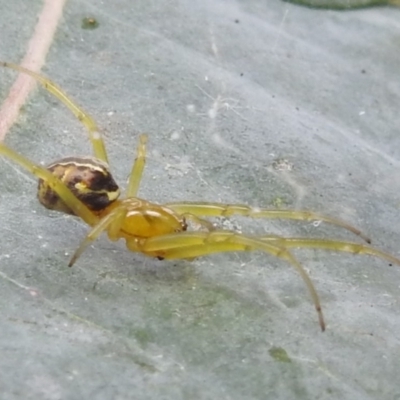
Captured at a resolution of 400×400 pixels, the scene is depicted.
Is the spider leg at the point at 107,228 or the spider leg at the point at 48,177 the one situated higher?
the spider leg at the point at 48,177

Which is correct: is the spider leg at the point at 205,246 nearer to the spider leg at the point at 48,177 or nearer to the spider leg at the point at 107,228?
the spider leg at the point at 107,228

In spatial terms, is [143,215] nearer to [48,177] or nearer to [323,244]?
[48,177]

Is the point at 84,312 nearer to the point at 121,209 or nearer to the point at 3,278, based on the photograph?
the point at 3,278

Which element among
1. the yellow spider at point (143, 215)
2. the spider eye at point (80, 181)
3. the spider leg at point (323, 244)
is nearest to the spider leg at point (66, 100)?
the yellow spider at point (143, 215)

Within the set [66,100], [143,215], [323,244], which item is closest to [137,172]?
[143,215]

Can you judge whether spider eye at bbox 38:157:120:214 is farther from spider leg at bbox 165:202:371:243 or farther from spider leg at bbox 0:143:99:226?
spider leg at bbox 165:202:371:243

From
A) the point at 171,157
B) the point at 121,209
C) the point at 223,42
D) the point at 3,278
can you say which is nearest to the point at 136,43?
the point at 223,42
